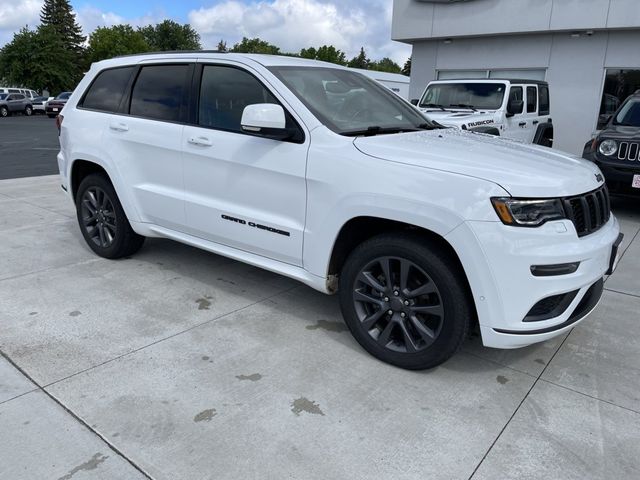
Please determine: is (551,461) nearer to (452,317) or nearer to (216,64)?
(452,317)

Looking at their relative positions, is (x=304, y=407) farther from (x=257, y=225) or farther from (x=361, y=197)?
(x=257, y=225)

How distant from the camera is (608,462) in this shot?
247 cm

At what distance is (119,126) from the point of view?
177 inches

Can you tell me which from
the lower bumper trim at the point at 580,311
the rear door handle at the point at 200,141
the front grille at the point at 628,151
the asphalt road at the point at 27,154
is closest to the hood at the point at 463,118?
the front grille at the point at 628,151

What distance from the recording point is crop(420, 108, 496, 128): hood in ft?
25.4

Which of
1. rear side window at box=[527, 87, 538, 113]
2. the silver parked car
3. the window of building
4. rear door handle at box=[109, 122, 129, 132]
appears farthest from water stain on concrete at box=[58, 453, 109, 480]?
the silver parked car

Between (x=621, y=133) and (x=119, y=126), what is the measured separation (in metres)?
6.57

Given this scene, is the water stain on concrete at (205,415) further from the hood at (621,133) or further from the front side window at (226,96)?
the hood at (621,133)

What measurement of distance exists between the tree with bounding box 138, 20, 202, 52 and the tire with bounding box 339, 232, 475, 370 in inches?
3995

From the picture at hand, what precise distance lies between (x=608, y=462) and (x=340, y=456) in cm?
128

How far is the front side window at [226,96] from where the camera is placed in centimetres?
373

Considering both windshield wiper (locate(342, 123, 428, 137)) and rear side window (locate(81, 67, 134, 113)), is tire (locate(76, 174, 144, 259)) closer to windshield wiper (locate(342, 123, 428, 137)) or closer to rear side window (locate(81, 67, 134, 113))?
rear side window (locate(81, 67, 134, 113))

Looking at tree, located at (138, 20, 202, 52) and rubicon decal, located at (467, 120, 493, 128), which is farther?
tree, located at (138, 20, 202, 52)

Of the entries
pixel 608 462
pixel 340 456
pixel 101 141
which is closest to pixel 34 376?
pixel 340 456
